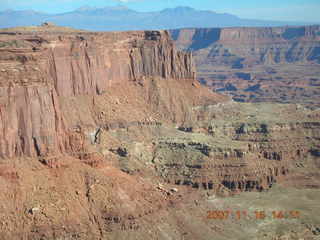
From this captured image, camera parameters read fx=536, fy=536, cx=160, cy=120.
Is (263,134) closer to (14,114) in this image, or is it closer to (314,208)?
(314,208)

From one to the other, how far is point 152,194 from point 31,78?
19.5m

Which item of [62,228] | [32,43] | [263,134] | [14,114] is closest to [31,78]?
[14,114]

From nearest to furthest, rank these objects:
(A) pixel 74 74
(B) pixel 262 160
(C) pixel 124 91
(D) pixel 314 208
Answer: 1. (D) pixel 314 208
2. (B) pixel 262 160
3. (A) pixel 74 74
4. (C) pixel 124 91

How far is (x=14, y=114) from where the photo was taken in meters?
55.1
